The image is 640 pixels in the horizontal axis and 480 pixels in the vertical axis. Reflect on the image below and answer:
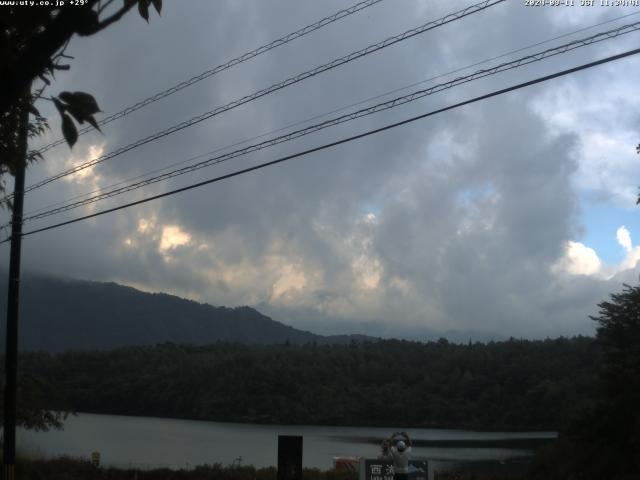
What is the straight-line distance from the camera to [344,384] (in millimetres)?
89625

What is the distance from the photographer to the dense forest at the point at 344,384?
7431 centimetres

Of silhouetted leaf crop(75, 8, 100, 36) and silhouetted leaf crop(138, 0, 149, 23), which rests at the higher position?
silhouetted leaf crop(138, 0, 149, 23)

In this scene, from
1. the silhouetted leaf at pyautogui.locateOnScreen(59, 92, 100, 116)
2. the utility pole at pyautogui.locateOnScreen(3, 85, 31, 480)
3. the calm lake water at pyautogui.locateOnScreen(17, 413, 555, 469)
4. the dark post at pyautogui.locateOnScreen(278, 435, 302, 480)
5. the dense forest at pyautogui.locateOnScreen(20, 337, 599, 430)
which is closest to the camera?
the silhouetted leaf at pyautogui.locateOnScreen(59, 92, 100, 116)

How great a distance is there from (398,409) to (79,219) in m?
69.8

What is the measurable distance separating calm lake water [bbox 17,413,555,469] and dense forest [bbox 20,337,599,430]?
321 cm

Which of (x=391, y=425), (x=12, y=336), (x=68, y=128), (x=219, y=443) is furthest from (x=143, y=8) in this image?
(x=391, y=425)

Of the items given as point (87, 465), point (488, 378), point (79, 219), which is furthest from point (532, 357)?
point (79, 219)

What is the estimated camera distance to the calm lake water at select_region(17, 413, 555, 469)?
1718 inches

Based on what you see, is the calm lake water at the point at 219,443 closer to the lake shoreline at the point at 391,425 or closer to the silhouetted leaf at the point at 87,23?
the lake shoreline at the point at 391,425

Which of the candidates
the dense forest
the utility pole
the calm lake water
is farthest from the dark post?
the dense forest

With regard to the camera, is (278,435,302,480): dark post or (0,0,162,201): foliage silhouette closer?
(0,0,162,201): foliage silhouette

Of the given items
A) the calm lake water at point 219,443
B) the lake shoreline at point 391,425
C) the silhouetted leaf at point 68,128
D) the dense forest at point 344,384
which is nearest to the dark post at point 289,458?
the silhouetted leaf at point 68,128

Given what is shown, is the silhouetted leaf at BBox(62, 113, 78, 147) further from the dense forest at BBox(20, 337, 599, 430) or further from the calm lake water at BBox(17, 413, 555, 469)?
the dense forest at BBox(20, 337, 599, 430)

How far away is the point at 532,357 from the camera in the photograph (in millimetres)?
83125
